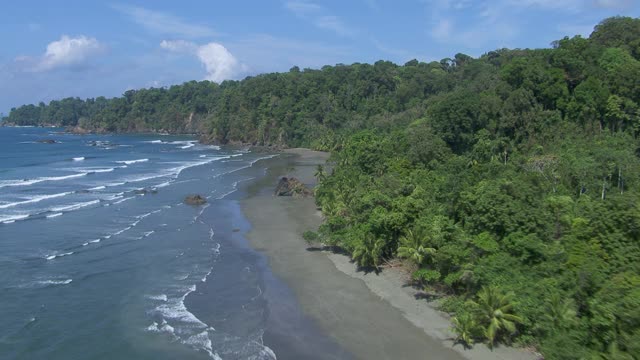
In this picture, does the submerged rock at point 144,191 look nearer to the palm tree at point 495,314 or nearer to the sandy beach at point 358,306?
the sandy beach at point 358,306

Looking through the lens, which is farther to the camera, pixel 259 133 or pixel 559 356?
pixel 259 133

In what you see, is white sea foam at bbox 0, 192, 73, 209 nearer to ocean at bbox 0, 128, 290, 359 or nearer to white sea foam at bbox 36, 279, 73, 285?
ocean at bbox 0, 128, 290, 359

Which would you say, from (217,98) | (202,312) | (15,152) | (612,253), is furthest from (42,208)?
(217,98)

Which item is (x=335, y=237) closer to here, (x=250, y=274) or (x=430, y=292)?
(x=250, y=274)

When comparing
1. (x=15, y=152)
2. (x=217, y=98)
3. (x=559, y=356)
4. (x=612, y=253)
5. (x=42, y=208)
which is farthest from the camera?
(x=217, y=98)

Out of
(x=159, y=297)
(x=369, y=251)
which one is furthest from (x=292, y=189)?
(x=159, y=297)

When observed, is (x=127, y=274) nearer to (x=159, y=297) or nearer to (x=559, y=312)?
(x=159, y=297)
